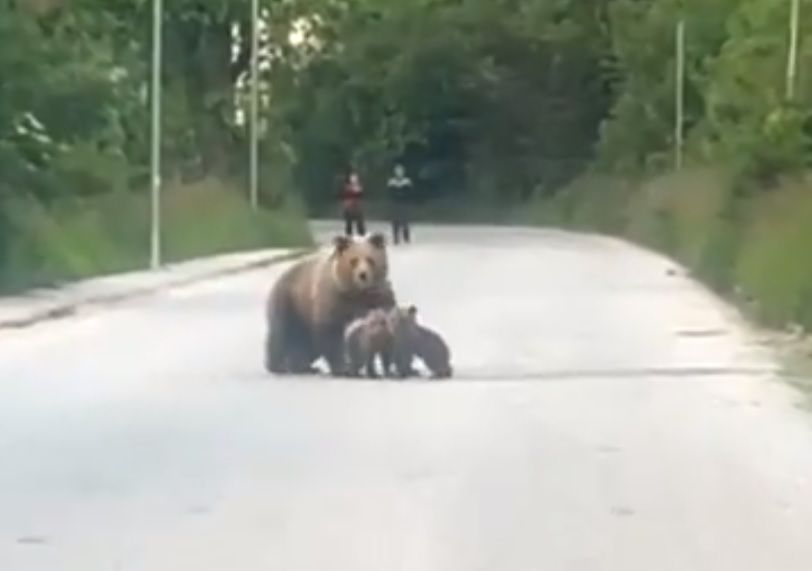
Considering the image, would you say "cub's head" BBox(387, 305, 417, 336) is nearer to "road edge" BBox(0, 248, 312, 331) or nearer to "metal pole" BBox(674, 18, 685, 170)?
"road edge" BBox(0, 248, 312, 331)

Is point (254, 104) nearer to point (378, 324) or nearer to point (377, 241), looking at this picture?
point (377, 241)

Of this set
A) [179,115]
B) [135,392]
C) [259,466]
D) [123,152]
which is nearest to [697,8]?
[179,115]

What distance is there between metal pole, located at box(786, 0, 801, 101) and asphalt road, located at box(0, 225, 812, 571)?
15807 millimetres

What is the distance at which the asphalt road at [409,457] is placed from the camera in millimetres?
12523

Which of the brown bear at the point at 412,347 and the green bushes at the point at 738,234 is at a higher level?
the brown bear at the point at 412,347

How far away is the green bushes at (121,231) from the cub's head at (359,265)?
13.7 metres

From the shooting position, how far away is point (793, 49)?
44.8 meters

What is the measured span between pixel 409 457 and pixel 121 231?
3064 cm

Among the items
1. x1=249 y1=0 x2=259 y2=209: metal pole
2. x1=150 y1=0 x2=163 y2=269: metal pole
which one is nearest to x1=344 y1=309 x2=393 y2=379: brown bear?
x1=150 y1=0 x2=163 y2=269: metal pole

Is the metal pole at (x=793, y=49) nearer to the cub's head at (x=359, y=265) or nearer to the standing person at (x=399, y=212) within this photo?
the standing person at (x=399, y=212)

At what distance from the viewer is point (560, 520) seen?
44.2ft

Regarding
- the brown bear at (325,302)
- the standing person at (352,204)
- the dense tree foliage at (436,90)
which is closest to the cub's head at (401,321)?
the brown bear at (325,302)

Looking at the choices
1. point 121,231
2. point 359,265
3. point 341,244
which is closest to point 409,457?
point 359,265

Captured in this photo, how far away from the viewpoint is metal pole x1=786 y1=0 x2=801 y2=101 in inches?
1741
